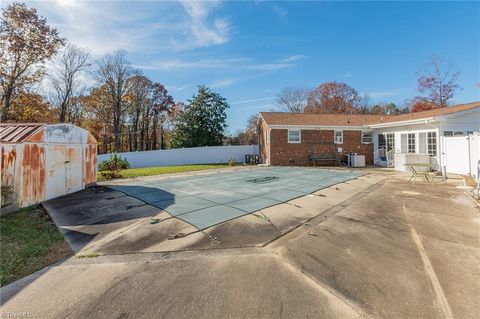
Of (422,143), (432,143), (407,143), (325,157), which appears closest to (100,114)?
(325,157)

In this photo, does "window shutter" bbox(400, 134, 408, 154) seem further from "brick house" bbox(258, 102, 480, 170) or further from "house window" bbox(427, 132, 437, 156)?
"house window" bbox(427, 132, 437, 156)

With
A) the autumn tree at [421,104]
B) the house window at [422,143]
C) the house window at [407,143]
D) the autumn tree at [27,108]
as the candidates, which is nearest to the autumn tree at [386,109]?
the autumn tree at [421,104]

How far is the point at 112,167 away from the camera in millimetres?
16594

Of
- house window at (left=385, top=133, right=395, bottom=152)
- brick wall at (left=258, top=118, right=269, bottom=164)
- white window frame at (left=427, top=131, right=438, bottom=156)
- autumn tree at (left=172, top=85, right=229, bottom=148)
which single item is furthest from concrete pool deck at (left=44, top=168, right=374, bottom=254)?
autumn tree at (left=172, top=85, right=229, bottom=148)

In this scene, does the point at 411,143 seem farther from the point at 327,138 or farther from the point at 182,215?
the point at 182,215

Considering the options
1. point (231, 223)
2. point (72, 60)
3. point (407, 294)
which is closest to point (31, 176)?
point (231, 223)

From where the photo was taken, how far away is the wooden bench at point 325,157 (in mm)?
18953

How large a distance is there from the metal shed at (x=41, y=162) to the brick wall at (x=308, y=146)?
13388 millimetres

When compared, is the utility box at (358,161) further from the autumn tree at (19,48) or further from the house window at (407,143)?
the autumn tree at (19,48)

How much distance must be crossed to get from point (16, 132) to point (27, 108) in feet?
60.0

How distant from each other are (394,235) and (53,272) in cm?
598

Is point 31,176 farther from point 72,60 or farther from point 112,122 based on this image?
point 112,122

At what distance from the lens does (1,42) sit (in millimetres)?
18625

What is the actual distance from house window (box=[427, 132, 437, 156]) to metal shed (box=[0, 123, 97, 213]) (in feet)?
61.6
